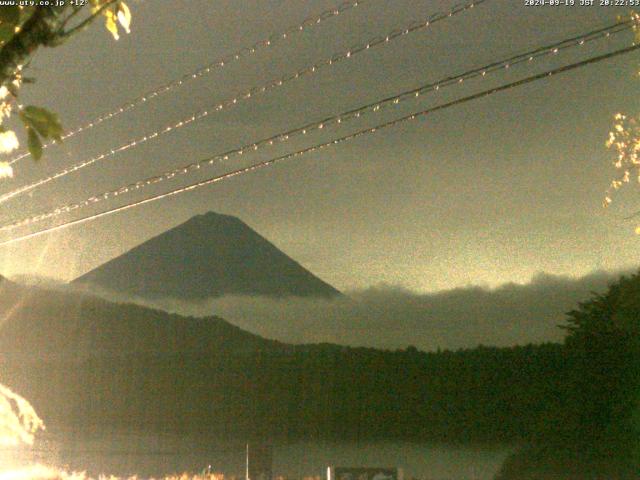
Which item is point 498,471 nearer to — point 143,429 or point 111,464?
point 111,464

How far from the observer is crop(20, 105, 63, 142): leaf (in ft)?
11.2

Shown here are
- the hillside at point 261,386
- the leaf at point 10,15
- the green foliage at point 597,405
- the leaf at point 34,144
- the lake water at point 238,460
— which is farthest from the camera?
the hillside at point 261,386

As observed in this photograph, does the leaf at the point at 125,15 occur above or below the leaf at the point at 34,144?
above

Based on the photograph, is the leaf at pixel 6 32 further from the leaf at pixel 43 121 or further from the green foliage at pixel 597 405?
the green foliage at pixel 597 405

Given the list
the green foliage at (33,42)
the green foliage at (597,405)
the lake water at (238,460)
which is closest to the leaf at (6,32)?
the green foliage at (33,42)

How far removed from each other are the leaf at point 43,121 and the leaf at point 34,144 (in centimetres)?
2

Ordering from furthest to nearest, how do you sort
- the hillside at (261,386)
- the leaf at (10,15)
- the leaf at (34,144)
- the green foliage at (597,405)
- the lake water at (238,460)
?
the hillside at (261,386), the green foliage at (597,405), the lake water at (238,460), the leaf at (34,144), the leaf at (10,15)

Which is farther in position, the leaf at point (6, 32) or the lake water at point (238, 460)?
the lake water at point (238, 460)

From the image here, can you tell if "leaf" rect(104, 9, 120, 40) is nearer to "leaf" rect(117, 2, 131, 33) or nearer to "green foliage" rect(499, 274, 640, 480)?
"leaf" rect(117, 2, 131, 33)

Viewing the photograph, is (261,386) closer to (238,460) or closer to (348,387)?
(348,387)

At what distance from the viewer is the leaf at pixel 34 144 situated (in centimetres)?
346

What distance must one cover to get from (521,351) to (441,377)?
9.48 m

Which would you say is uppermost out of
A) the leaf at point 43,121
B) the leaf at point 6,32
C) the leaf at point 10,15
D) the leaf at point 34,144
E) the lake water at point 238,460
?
the leaf at point 10,15

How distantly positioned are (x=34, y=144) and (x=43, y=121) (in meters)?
0.14
